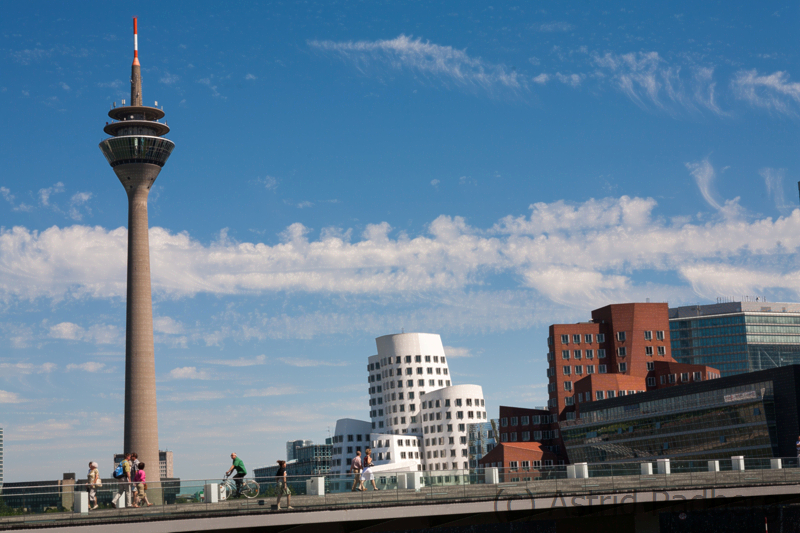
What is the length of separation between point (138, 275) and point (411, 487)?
279ft

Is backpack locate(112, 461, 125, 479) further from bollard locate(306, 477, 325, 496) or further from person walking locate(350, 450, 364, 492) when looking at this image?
person walking locate(350, 450, 364, 492)

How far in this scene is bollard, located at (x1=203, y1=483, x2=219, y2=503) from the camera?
3425 cm

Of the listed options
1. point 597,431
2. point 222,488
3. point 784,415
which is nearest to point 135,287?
point 597,431

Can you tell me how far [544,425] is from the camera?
489 feet

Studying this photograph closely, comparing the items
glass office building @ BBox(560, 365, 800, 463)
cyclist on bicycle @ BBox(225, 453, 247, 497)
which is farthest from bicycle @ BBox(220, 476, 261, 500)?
glass office building @ BBox(560, 365, 800, 463)

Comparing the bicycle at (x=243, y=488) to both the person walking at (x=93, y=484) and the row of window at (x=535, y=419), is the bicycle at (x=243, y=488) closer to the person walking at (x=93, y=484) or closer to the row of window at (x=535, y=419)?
the person walking at (x=93, y=484)

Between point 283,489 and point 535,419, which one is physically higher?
point 535,419

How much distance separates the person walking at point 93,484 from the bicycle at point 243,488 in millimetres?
4447

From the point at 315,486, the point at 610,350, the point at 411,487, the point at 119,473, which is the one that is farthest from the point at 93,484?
the point at 610,350

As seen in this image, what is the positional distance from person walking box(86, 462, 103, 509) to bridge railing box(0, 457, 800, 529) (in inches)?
8.4

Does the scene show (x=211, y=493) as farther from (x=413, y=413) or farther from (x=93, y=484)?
(x=413, y=413)

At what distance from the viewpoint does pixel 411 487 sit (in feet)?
127

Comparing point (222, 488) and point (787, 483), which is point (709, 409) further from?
point (222, 488)

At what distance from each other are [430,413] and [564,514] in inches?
5587
